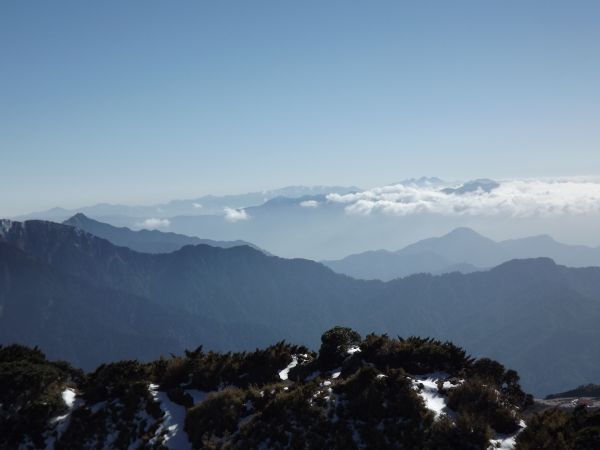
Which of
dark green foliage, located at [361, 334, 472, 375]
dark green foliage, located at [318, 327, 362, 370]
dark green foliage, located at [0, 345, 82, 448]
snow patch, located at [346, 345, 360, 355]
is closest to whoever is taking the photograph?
dark green foliage, located at [0, 345, 82, 448]

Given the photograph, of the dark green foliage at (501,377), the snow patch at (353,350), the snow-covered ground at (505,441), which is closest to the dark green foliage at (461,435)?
the snow-covered ground at (505,441)

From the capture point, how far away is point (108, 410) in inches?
986

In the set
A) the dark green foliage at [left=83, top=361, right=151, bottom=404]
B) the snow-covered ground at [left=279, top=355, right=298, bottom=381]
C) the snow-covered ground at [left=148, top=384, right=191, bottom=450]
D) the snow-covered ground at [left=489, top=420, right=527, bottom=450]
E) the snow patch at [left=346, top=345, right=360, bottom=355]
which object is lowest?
the snow-covered ground at [left=279, top=355, right=298, bottom=381]

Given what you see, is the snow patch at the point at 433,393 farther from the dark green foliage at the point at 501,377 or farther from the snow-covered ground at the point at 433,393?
the dark green foliage at the point at 501,377

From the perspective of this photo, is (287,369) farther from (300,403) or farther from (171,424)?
(300,403)

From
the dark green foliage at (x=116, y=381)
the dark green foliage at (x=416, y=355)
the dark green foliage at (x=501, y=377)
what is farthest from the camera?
the dark green foliage at (x=416, y=355)

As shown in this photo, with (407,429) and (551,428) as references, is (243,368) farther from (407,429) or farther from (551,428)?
(551,428)

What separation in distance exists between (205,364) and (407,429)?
1534cm

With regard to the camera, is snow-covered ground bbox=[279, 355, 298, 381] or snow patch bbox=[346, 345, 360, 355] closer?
snow-covered ground bbox=[279, 355, 298, 381]

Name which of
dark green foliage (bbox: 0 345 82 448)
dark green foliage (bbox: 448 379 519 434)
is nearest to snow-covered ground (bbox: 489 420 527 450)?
dark green foliage (bbox: 448 379 519 434)

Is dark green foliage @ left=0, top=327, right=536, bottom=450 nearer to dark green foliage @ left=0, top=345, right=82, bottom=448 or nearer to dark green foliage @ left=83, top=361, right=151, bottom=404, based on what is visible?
dark green foliage @ left=83, top=361, right=151, bottom=404

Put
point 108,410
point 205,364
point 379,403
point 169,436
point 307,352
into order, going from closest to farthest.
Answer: point 379,403
point 169,436
point 108,410
point 205,364
point 307,352

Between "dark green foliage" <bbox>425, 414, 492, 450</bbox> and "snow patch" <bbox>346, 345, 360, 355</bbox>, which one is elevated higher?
"dark green foliage" <bbox>425, 414, 492, 450</bbox>

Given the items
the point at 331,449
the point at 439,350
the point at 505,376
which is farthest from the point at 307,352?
the point at 331,449
